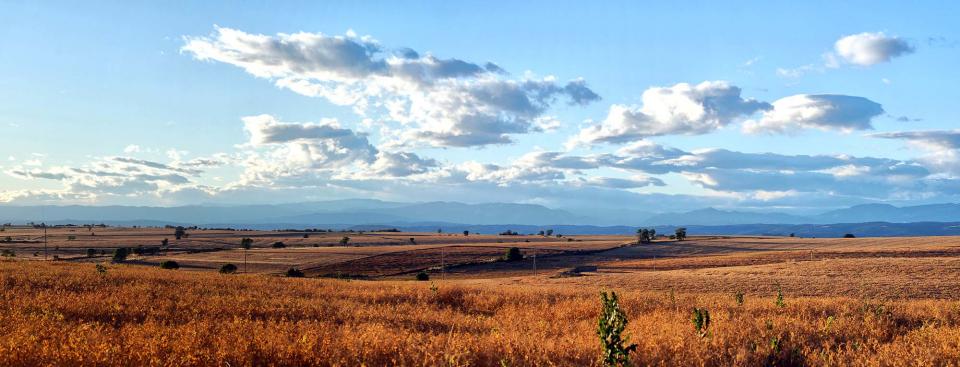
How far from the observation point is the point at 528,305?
1900 centimetres

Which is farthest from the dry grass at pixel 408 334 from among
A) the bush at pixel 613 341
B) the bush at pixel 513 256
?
the bush at pixel 513 256

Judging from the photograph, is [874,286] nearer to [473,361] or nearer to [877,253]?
[473,361]

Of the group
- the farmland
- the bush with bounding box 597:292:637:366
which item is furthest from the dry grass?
the bush with bounding box 597:292:637:366

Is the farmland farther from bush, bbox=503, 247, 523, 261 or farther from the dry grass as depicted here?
bush, bbox=503, 247, 523, 261

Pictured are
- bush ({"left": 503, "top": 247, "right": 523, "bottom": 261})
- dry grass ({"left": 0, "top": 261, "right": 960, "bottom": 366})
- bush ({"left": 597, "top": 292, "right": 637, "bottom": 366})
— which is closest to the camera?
bush ({"left": 597, "top": 292, "right": 637, "bottom": 366})

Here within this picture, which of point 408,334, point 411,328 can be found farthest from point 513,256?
point 408,334

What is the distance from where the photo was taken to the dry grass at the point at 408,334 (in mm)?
8109

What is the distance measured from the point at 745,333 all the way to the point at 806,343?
1085 millimetres

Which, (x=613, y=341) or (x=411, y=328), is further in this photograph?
(x=411, y=328)

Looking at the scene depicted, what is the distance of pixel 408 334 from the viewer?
10.4 metres

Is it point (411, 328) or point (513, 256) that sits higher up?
point (411, 328)

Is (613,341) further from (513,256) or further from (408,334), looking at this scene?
(513,256)

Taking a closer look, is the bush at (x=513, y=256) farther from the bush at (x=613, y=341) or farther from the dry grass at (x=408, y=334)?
the bush at (x=613, y=341)

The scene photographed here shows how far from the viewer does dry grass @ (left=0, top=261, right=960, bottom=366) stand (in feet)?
26.6
